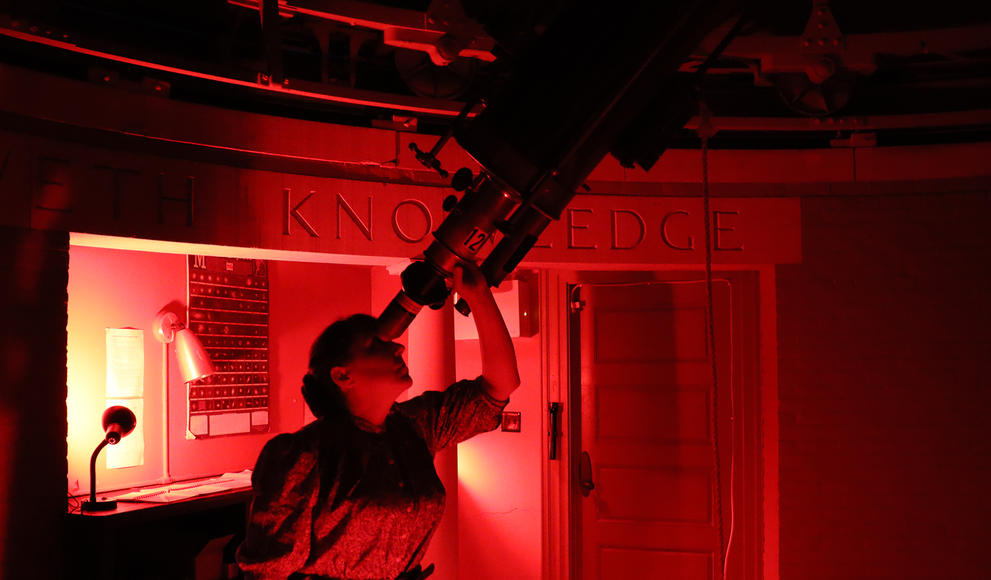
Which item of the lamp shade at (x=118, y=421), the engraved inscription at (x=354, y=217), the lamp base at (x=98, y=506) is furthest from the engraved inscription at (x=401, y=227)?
the lamp base at (x=98, y=506)

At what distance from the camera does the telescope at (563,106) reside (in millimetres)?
1470

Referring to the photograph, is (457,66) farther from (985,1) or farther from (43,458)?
(43,458)

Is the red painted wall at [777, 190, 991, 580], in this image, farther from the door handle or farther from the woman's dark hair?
the woman's dark hair

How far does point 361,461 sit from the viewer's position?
1.94 m

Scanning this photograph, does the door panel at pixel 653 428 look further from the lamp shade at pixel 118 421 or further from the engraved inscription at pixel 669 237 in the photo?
the lamp shade at pixel 118 421

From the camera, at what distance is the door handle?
506 cm

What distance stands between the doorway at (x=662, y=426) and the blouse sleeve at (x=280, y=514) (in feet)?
10.9

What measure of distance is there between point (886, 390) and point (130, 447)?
3.81 metres

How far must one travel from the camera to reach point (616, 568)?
498cm

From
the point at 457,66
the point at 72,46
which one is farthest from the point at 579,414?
the point at 72,46

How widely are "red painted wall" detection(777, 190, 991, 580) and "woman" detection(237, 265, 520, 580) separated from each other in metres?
2.71

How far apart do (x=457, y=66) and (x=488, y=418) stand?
140cm

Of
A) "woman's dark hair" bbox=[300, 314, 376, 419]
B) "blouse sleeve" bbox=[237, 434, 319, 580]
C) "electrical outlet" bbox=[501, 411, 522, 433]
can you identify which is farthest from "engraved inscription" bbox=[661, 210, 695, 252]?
"blouse sleeve" bbox=[237, 434, 319, 580]

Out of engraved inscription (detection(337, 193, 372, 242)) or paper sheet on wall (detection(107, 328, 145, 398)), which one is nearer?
engraved inscription (detection(337, 193, 372, 242))
